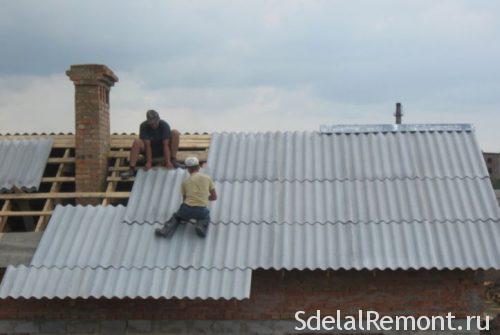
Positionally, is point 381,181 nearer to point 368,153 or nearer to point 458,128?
A: point 368,153

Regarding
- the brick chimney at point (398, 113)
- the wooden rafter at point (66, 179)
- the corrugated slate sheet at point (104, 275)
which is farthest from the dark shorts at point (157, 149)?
the brick chimney at point (398, 113)

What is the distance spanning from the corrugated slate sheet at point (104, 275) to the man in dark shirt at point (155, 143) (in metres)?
1.56

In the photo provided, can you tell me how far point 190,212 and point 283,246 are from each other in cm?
135

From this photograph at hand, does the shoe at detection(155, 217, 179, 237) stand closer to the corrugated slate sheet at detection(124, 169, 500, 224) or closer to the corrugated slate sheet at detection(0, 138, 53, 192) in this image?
the corrugated slate sheet at detection(124, 169, 500, 224)

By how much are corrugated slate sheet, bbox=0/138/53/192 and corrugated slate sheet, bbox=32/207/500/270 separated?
7.58ft

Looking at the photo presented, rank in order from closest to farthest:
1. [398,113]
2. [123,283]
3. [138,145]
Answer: [123,283] → [138,145] → [398,113]

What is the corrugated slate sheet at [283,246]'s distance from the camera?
27.6 feet

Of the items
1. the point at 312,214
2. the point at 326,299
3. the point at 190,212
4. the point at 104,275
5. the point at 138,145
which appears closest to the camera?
the point at 104,275

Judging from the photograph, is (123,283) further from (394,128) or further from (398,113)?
(398,113)

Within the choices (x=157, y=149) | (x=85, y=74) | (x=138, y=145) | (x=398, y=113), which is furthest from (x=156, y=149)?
(x=398, y=113)

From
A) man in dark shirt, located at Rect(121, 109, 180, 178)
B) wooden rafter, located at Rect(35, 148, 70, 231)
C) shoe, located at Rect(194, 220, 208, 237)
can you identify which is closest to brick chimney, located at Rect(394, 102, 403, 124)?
wooden rafter, located at Rect(35, 148, 70, 231)

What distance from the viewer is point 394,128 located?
35.8ft

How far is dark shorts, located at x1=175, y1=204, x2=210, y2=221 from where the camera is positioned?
29.2 feet

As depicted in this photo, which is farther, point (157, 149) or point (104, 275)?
point (157, 149)
